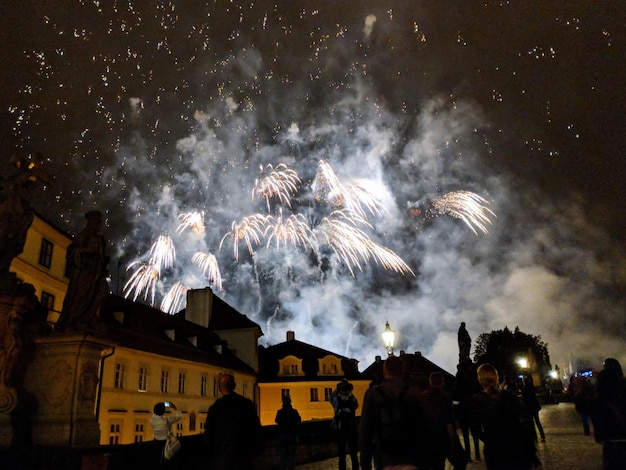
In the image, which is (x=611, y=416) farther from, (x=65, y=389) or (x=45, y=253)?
(x=45, y=253)

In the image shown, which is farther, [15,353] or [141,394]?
[141,394]

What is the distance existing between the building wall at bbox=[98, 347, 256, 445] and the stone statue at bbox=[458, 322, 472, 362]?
1437 cm

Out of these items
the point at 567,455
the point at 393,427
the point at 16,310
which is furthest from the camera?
the point at 567,455

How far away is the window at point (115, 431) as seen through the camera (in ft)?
80.2

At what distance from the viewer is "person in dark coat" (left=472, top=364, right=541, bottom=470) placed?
4828 millimetres

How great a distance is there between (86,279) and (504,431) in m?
8.15

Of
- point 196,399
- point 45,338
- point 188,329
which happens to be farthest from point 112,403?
point 45,338

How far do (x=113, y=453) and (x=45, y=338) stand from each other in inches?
121

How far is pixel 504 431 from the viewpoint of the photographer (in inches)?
193

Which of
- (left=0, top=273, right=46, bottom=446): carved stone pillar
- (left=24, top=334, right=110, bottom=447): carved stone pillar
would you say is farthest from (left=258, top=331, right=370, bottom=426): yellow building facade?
(left=0, top=273, right=46, bottom=446): carved stone pillar

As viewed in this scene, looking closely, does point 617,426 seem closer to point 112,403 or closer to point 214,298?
point 112,403

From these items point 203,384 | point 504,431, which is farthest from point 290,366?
point 504,431

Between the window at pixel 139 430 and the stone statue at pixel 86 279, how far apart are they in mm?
19827

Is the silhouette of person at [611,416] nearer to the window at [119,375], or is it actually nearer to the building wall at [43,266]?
the window at [119,375]
